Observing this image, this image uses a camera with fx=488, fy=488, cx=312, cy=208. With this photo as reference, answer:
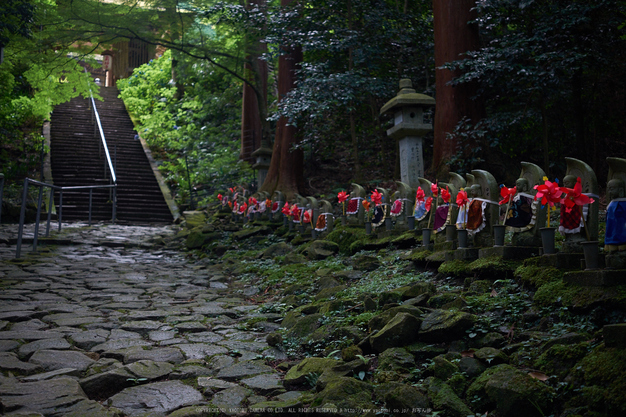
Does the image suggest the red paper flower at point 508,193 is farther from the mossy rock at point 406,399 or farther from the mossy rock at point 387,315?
the mossy rock at point 406,399

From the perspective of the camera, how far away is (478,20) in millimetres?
7770

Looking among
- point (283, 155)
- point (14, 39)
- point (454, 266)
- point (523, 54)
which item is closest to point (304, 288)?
point (454, 266)

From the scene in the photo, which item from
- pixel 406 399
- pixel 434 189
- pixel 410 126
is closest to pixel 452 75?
pixel 410 126

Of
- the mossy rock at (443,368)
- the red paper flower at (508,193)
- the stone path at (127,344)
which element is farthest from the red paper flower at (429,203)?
the mossy rock at (443,368)

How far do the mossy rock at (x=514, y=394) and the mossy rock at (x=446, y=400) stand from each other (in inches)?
3.4

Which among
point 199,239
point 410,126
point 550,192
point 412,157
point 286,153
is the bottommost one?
point 199,239

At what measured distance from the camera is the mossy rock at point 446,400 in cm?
248

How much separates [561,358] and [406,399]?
862 mm

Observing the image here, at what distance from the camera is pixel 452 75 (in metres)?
8.07

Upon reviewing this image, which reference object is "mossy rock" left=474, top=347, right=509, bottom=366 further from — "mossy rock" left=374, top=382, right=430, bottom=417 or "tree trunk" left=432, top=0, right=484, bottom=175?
"tree trunk" left=432, top=0, right=484, bottom=175

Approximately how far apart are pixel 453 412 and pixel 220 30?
1391cm

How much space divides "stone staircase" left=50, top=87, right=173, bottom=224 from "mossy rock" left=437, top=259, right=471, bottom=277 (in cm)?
1136

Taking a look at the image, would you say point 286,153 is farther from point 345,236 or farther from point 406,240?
point 406,240

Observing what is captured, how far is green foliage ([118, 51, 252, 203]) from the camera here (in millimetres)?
15672
